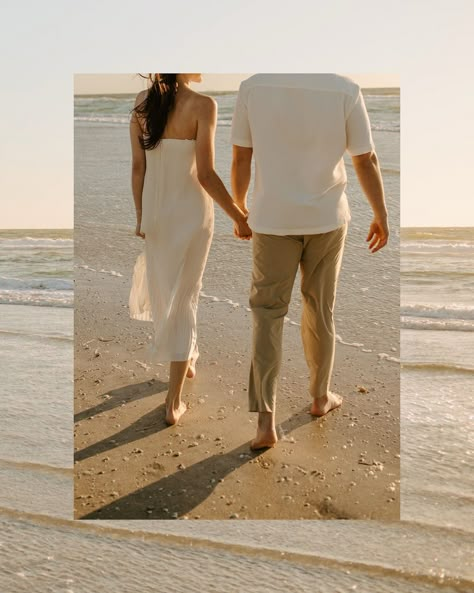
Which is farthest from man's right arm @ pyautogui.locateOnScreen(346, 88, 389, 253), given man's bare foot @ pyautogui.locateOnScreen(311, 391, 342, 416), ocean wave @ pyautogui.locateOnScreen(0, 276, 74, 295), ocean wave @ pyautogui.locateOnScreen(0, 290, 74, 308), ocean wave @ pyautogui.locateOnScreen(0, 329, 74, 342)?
ocean wave @ pyautogui.locateOnScreen(0, 276, 74, 295)

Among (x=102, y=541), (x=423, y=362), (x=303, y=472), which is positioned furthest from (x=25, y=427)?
(x=423, y=362)

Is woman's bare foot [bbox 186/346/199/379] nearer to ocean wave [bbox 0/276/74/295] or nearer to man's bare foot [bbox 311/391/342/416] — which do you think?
man's bare foot [bbox 311/391/342/416]

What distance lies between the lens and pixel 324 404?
3137mm

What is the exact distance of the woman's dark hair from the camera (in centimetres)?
293

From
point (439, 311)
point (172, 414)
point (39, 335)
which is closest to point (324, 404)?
point (172, 414)

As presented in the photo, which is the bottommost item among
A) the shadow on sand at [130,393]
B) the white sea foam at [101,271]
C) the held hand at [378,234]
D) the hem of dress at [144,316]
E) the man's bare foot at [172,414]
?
the man's bare foot at [172,414]

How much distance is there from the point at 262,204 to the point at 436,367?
3.00 metres

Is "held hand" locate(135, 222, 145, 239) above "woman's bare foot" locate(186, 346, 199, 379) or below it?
above

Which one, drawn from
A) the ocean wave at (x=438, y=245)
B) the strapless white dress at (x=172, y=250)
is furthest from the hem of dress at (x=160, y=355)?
the ocean wave at (x=438, y=245)

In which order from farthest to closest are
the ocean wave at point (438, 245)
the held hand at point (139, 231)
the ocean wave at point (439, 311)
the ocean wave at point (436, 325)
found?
the ocean wave at point (438, 245)
the ocean wave at point (439, 311)
the ocean wave at point (436, 325)
the held hand at point (139, 231)

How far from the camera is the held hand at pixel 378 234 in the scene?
3008mm

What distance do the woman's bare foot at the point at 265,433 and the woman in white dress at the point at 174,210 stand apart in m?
0.30

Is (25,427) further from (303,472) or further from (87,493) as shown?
(303,472)

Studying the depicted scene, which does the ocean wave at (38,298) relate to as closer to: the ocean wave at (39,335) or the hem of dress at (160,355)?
the ocean wave at (39,335)
